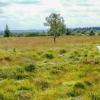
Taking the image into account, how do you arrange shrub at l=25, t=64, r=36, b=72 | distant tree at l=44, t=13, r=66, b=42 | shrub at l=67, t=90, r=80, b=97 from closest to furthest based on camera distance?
shrub at l=67, t=90, r=80, b=97 < shrub at l=25, t=64, r=36, b=72 < distant tree at l=44, t=13, r=66, b=42

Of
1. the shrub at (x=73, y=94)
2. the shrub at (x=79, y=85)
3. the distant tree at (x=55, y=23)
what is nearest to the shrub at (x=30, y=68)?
the shrub at (x=79, y=85)

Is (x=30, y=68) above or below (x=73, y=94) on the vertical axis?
below

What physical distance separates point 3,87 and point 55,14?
6913 cm

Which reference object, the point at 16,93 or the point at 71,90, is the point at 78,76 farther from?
the point at 16,93

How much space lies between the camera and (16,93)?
498 inches

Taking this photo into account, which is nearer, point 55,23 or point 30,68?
point 30,68

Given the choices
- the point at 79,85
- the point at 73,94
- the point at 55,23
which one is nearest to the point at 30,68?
the point at 79,85

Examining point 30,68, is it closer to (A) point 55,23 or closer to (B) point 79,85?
(B) point 79,85

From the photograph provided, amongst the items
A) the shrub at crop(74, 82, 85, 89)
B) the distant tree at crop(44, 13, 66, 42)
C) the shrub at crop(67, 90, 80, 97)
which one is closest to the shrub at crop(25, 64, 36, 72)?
the shrub at crop(74, 82, 85, 89)

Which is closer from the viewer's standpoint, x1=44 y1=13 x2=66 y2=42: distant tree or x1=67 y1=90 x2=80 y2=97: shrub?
x1=67 y1=90 x2=80 y2=97: shrub

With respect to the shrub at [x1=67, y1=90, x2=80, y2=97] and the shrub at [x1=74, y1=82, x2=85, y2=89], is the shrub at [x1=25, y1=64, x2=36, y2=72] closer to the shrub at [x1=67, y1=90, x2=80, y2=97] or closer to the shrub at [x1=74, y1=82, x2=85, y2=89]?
Answer: the shrub at [x1=74, y1=82, x2=85, y2=89]

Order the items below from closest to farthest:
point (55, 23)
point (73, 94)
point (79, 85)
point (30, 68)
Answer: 1. point (73, 94)
2. point (79, 85)
3. point (30, 68)
4. point (55, 23)

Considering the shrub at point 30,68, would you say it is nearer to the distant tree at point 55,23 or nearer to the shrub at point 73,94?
the shrub at point 73,94

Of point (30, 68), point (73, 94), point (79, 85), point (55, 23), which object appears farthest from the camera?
point (55, 23)
